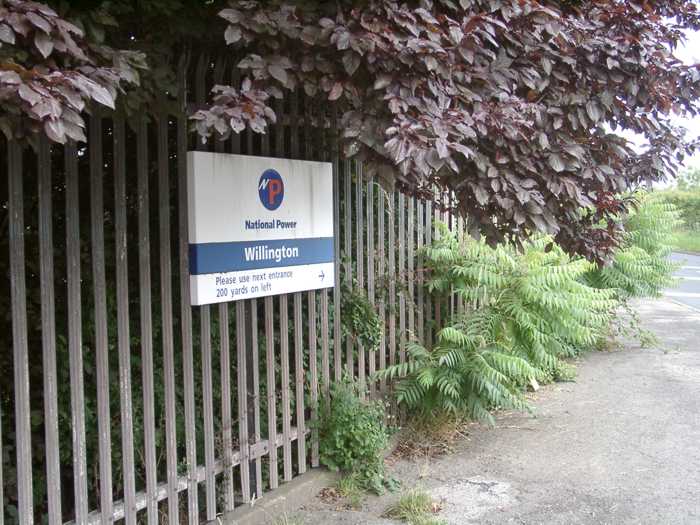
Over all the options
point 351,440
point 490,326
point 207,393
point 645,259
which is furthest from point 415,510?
point 645,259

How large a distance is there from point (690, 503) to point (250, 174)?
11.3 feet

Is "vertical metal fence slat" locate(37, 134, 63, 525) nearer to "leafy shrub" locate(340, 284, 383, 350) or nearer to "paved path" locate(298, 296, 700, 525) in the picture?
"paved path" locate(298, 296, 700, 525)

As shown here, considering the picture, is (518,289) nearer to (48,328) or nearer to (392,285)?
(392,285)

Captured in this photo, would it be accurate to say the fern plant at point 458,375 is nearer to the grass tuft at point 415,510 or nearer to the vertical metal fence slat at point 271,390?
the grass tuft at point 415,510

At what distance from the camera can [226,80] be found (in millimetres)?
4051

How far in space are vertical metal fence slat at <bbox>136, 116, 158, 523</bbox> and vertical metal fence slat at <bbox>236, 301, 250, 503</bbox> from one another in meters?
0.63

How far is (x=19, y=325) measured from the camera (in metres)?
2.97

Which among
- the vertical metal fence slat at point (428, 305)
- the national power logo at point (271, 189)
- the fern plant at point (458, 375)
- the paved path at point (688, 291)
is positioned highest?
the national power logo at point (271, 189)

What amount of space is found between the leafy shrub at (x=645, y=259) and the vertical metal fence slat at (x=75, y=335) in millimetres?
7174

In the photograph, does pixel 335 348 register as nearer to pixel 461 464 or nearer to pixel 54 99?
pixel 461 464

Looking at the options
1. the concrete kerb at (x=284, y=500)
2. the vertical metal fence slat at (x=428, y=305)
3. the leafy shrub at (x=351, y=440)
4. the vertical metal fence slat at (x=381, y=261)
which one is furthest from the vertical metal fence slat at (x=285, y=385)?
the vertical metal fence slat at (x=428, y=305)

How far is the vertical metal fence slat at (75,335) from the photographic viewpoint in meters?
3.14

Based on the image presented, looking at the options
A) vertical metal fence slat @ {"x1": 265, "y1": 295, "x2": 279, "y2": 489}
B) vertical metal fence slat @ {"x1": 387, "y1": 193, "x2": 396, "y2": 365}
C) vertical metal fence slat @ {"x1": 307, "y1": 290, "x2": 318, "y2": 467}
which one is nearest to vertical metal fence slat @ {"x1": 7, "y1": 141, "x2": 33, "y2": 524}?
vertical metal fence slat @ {"x1": 265, "y1": 295, "x2": 279, "y2": 489}

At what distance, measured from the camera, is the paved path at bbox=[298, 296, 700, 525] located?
174 inches
